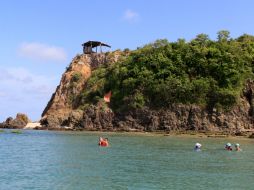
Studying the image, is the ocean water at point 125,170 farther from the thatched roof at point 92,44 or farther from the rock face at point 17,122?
the thatched roof at point 92,44

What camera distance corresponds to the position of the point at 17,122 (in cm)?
9694

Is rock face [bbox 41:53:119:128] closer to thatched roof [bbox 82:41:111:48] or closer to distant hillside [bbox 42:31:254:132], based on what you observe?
distant hillside [bbox 42:31:254:132]

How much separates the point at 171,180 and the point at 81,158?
481 inches

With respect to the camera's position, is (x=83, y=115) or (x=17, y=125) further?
(x=17, y=125)

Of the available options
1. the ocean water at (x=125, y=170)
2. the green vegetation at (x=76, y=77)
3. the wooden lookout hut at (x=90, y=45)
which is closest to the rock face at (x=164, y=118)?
the green vegetation at (x=76, y=77)

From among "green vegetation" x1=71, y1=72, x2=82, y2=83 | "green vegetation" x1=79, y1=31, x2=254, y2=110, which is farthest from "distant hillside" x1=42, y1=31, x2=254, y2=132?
"green vegetation" x1=71, y1=72, x2=82, y2=83

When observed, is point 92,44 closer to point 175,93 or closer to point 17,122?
point 17,122

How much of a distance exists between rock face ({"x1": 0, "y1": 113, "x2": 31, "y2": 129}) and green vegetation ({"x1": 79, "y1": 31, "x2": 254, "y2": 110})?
59.4 feet

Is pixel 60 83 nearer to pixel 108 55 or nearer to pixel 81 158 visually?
pixel 108 55

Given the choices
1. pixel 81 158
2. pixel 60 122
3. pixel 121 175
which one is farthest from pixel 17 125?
pixel 121 175

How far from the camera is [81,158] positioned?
33.9 metres

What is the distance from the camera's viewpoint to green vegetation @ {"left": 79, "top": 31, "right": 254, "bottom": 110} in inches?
3098

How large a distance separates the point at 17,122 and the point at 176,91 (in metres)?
41.3

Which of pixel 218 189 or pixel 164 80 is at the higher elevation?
pixel 164 80
